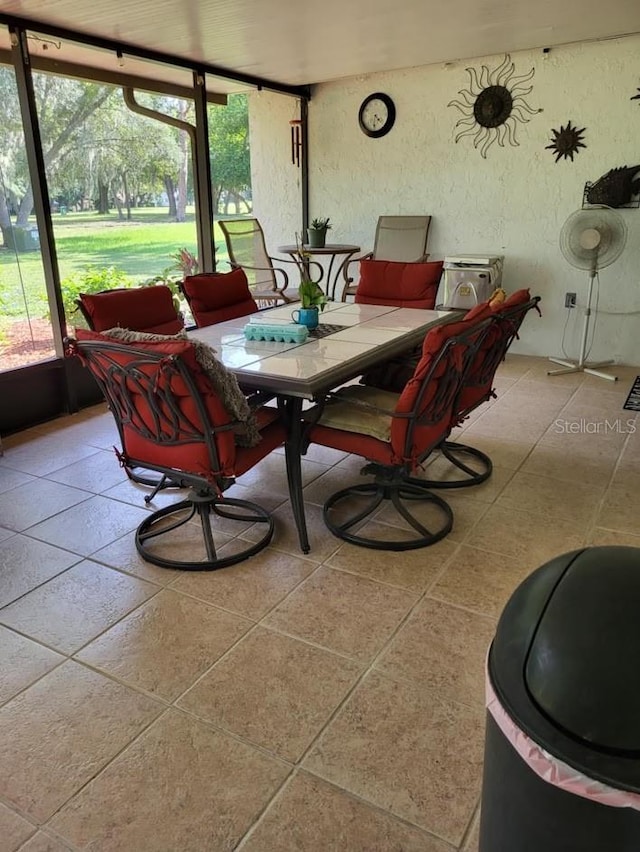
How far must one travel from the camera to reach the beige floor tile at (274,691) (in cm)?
159

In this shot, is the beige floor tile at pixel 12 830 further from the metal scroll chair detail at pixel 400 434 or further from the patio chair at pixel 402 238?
the patio chair at pixel 402 238

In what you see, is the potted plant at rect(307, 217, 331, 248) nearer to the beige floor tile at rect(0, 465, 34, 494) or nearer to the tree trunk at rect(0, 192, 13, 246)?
the tree trunk at rect(0, 192, 13, 246)

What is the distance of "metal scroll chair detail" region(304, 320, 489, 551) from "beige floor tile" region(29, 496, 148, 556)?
85 centimetres

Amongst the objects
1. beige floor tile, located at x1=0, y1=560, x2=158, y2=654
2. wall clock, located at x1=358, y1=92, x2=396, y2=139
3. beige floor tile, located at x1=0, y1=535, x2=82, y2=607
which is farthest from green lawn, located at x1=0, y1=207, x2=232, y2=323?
beige floor tile, located at x1=0, y1=560, x2=158, y2=654

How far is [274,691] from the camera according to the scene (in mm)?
1722

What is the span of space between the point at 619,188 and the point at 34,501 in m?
4.37

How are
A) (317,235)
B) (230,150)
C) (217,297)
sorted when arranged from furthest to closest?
(230,150) → (317,235) → (217,297)

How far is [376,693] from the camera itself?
1707 mm

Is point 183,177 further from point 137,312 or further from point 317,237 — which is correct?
point 137,312

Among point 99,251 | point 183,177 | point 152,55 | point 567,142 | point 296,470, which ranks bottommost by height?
point 296,470

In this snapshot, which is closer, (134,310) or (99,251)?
(134,310)

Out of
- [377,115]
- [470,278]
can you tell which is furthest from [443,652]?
[377,115]

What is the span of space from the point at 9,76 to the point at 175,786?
3.73 metres

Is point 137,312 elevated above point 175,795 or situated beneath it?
elevated above
